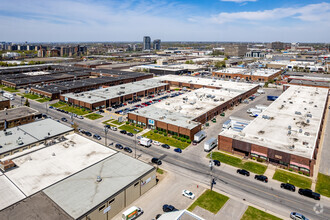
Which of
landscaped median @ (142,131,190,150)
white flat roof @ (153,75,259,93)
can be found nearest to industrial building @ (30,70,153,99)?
white flat roof @ (153,75,259,93)

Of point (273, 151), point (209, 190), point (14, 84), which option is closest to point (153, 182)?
point (209, 190)

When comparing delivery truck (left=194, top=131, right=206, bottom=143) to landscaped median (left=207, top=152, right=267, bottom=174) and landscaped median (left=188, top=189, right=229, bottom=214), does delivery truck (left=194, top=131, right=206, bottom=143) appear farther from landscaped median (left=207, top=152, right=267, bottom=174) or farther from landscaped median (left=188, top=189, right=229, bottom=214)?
landscaped median (left=188, top=189, right=229, bottom=214)

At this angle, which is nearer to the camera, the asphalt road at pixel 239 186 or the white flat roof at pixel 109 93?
the asphalt road at pixel 239 186

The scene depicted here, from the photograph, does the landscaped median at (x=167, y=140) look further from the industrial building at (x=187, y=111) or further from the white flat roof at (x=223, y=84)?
the white flat roof at (x=223, y=84)

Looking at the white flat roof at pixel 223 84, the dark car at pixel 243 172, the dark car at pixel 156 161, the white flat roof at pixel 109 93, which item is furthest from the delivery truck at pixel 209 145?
the white flat roof at pixel 223 84

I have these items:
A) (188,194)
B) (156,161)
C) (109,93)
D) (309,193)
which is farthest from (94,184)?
(109,93)

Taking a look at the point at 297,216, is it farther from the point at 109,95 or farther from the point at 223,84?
the point at 223,84

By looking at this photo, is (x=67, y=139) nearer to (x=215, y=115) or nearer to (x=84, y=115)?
(x=84, y=115)
